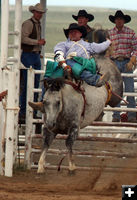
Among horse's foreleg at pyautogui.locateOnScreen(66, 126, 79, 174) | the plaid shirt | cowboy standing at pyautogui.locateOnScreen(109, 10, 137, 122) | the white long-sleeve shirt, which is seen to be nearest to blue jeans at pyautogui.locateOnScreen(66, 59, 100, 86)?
the white long-sleeve shirt

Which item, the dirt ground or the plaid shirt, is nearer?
the dirt ground

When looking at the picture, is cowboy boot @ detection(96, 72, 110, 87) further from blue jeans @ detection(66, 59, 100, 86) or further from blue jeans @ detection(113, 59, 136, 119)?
blue jeans @ detection(113, 59, 136, 119)

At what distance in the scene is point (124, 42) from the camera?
12.5 metres

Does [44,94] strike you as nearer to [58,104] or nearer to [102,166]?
[58,104]

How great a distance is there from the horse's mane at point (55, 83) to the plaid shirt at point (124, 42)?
2.38 m


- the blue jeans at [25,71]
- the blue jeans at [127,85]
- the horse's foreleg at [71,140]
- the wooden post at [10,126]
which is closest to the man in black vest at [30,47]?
the blue jeans at [25,71]

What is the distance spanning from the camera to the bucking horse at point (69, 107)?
1019cm

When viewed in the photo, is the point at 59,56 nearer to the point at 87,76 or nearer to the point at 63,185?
the point at 87,76

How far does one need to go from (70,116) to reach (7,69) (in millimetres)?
1214

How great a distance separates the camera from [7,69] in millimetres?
10898

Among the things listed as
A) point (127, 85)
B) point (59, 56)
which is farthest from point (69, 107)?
point (127, 85)

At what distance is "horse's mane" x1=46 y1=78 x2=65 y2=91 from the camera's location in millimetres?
10156

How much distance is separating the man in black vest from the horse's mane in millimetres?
1661

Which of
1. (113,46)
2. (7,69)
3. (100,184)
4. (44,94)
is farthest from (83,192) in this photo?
(113,46)
